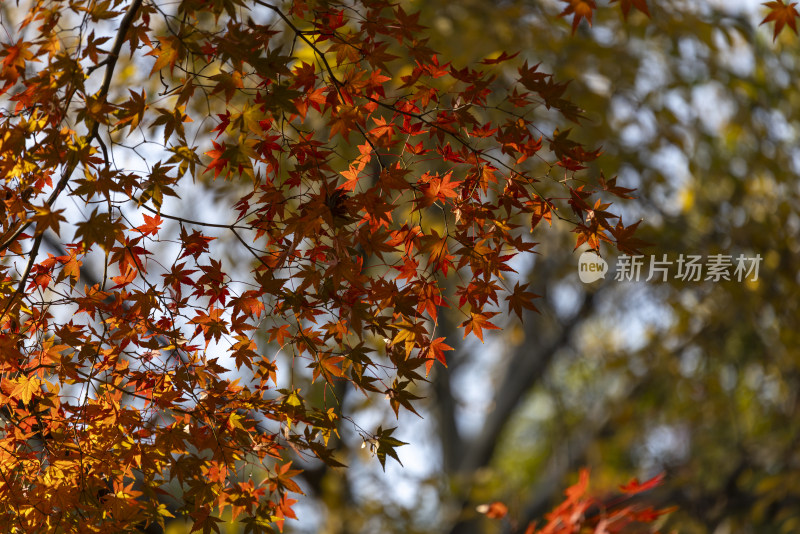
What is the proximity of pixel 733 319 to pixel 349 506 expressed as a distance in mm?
2005

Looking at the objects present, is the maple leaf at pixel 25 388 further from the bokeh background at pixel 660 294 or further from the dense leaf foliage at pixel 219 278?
the bokeh background at pixel 660 294


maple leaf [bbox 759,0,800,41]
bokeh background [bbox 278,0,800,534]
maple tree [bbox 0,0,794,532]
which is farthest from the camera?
bokeh background [bbox 278,0,800,534]

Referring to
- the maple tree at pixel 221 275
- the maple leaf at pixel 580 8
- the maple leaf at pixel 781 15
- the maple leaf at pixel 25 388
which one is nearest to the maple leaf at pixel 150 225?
the maple tree at pixel 221 275

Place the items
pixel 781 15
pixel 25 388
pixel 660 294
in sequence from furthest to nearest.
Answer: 1. pixel 660 294
2. pixel 781 15
3. pixel 25 388

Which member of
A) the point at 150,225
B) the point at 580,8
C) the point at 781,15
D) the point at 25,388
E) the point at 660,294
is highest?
the point at 660,294

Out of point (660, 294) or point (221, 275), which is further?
point (660, 294)

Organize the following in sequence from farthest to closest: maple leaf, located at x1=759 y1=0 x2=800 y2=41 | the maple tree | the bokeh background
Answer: the bokeh background → maple leaf, located at x1=759 y1=0 x2=800 y2=41 → the maple tree

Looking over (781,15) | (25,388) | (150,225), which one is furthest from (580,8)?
(25,388)

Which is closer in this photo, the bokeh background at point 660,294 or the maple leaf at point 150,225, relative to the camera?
the maple leaf at point 150,225

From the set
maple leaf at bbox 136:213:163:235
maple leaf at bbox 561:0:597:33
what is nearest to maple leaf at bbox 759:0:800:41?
maple leaf at bbox 561:0:597:33

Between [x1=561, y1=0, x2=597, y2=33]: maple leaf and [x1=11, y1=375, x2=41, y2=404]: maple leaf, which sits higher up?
[x1=561, y1=0, x2=597, y2=33]: maple leaf

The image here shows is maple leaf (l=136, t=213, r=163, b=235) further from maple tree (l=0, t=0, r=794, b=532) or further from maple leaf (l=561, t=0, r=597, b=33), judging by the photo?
maple leaf (l=561, t=0, r=597, b=33)

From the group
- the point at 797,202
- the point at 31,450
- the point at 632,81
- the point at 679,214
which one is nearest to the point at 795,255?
the point at 797,202

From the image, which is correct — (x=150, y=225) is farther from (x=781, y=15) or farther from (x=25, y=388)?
(x=781, y=15)
